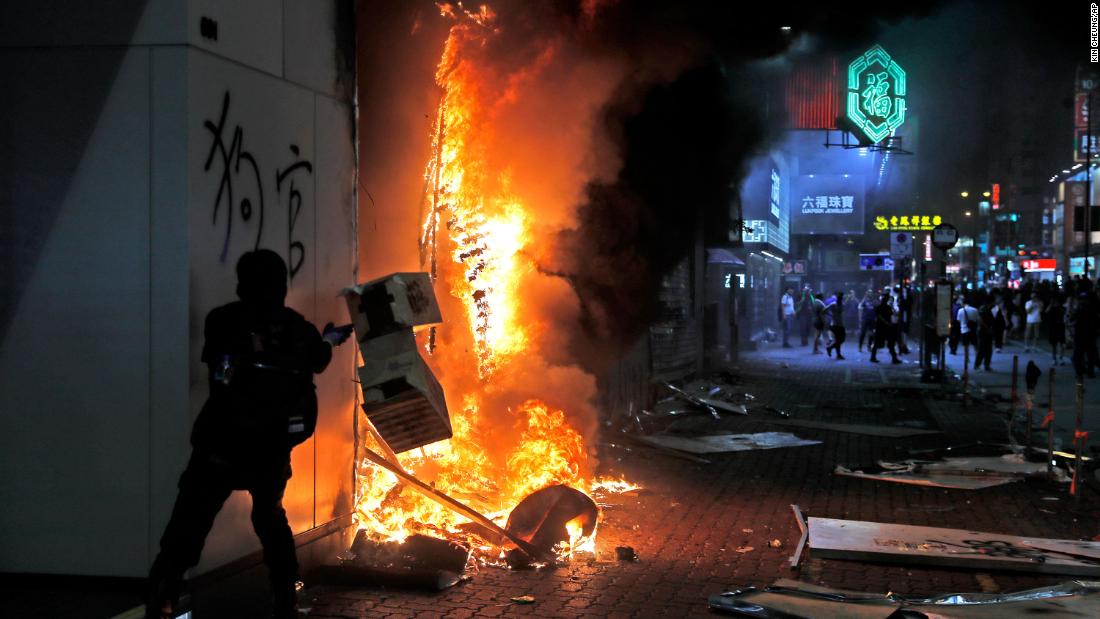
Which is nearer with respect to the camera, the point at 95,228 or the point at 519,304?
the point at 95,228

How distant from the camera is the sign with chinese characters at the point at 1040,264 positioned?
76500 mm

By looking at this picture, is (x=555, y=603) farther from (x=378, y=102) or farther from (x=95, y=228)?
(x=378, y=102)

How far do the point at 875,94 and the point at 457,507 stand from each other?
33.8m

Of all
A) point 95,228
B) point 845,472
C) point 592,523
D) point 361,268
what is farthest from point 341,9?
point 845,472

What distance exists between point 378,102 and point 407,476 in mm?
2636

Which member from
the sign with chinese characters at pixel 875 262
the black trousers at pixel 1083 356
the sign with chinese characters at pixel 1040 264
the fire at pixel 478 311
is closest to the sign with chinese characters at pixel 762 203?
the sign with chinese characters at pixel 875 262

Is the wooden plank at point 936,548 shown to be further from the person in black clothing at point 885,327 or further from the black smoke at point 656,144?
the person in black clothing at point 885,327

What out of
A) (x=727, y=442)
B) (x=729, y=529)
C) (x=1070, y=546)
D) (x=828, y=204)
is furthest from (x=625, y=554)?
(x=828, y=204)

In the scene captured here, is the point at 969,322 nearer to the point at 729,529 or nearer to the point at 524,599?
the point at 729,529

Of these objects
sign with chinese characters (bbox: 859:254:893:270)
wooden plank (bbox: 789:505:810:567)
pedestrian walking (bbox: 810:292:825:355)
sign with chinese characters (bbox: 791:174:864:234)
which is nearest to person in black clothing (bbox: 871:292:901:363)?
pedestrian walking (bbox: 810:292:825:355)

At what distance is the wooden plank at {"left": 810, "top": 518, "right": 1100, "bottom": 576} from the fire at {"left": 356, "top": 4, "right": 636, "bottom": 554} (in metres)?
2.01

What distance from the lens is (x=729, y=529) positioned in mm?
7211

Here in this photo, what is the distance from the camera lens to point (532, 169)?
26.8ft

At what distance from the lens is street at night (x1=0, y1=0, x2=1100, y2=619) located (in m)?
4.51
